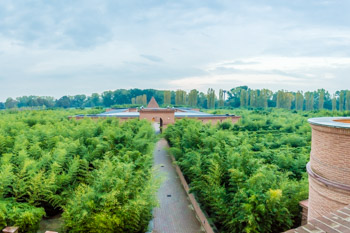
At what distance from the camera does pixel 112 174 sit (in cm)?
637

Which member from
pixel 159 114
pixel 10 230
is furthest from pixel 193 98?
pixel 10 230

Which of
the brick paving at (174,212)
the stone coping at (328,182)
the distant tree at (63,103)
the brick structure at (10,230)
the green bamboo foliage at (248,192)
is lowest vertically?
the brick paving at (174,212)

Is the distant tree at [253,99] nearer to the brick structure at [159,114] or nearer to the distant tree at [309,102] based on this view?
the distant tree at [309,102]

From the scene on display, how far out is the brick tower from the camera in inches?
153

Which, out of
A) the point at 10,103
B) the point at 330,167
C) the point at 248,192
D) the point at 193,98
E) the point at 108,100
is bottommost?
the point at 248,192

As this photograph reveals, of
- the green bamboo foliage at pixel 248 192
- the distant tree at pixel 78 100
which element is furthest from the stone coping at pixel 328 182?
the distant tree at pixel 78 100

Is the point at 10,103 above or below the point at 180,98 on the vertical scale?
below

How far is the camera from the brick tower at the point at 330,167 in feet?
12.8

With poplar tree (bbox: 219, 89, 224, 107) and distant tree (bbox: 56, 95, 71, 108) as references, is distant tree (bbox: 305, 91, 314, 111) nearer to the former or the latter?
poplar tree (bbox: 219, 89, 224, 107)

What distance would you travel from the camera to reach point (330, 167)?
162 inches

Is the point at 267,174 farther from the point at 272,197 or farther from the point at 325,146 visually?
the point at 325,146

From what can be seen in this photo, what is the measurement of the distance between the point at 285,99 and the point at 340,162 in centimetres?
6112

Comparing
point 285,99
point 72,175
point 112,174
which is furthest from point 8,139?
point 285,99

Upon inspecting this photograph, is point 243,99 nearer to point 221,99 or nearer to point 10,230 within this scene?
point 221,99
